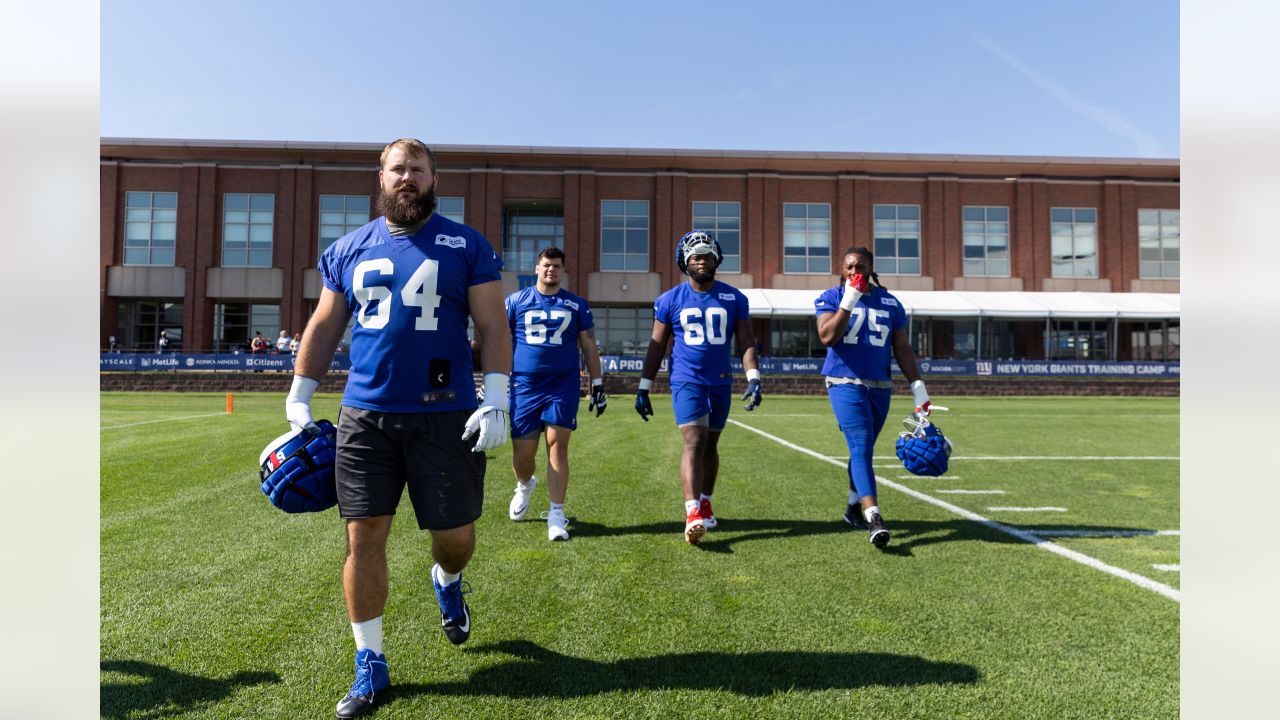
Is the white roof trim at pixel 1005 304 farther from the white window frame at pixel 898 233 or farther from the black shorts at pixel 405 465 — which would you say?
the black shorts at pixel 405 465

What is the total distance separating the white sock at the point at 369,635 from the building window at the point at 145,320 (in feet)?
137

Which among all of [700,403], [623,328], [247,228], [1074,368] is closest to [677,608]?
[700,403]

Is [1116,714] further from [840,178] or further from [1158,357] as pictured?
[1158,357]

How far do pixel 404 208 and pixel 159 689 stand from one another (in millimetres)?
2193

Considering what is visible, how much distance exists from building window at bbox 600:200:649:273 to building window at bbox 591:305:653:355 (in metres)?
2.21

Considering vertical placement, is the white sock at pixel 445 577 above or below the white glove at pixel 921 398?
below

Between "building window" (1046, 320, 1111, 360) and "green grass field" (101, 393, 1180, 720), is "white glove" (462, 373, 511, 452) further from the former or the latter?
"building window" (1046, 320, 1111, 360)

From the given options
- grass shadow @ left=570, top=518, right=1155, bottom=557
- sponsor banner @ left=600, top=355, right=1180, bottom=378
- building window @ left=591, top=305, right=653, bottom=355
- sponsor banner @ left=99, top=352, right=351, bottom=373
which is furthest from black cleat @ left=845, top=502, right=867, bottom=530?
building window @ left=591, top=305, right=653, bottom=355

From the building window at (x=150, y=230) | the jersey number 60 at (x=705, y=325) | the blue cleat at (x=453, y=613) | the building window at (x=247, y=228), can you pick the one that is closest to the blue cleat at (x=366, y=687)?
the blue cleat at (x=453, y=613)

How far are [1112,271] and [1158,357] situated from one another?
204 inches

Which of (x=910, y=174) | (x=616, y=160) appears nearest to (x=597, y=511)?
(x=616, y=160)

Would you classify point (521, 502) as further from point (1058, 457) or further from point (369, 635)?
point (1058, 457)

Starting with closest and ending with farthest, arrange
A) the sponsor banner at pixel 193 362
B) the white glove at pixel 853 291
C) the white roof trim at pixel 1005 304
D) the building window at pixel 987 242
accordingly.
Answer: the white glove at pixel 853 291 < the sponsor banner at pixel 193 362 < the white roof trim at pixel 1005 304 < the building window at pixel 987 242

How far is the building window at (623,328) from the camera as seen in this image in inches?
1462
